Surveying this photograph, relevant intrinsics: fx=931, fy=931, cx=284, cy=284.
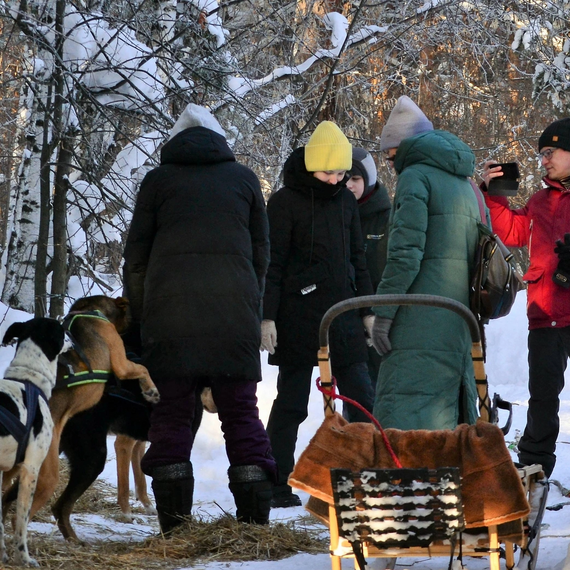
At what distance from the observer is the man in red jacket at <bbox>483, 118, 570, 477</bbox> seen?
4656 mm

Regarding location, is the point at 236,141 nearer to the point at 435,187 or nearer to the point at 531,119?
the point at 435,187

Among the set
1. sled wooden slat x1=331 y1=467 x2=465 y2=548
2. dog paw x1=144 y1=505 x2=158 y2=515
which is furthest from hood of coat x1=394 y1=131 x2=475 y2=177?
dog paw x1=144 y1=505 x2=158 y2=515

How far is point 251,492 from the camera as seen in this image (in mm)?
4281

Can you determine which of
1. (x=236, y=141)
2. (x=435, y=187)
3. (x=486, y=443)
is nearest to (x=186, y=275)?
(x=435, y=187)

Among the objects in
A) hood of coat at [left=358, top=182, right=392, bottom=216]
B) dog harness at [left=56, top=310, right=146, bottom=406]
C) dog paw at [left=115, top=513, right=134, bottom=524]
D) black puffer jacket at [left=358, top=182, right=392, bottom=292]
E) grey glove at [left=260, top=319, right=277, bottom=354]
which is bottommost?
dog paw at [left=115, top=513, right=134, bottom=524]

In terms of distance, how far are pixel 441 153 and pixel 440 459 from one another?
1797 mm

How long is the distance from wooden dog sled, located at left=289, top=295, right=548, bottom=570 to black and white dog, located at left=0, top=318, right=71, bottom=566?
1.28 metres

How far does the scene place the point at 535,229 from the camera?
16.0 ft

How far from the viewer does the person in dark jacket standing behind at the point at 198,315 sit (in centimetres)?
420

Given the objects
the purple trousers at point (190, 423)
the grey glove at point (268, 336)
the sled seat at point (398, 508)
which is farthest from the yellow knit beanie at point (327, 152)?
the sled seat at point (398, 508)

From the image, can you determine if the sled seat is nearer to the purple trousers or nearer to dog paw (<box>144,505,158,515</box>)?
the purple trousers

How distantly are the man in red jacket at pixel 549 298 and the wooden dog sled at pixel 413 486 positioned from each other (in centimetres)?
156

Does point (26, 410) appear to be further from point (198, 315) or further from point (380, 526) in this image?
point (380, 526)

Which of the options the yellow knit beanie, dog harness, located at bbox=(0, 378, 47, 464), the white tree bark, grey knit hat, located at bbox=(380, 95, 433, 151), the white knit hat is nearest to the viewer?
dog harness, located at bbox=(0, 378, 47, 464)
